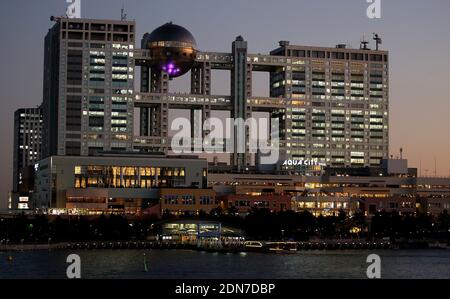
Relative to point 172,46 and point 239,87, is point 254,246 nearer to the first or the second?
point 172,46

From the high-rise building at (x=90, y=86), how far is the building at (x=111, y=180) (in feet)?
89.0

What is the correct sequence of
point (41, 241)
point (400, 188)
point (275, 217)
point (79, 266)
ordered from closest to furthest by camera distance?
1. point (79, 266)
2. point (41, 241)
3. point (275, 217)
4. point (400, 188)

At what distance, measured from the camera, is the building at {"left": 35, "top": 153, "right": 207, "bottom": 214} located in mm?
128375

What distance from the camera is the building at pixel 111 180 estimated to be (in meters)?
128

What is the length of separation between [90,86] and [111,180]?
38.2 metres

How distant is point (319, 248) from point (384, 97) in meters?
80.5

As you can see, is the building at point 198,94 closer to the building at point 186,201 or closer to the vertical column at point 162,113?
the vertical column at point 162,113

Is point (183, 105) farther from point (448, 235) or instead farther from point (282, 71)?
point (448, 235)

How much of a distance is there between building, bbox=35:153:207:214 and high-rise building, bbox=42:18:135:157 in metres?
27.1

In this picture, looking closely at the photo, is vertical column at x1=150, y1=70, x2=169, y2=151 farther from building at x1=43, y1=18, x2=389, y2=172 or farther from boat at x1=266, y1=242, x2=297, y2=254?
boat at x1=266, y1=242, x2=297, y2=254

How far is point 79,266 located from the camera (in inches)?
2840
